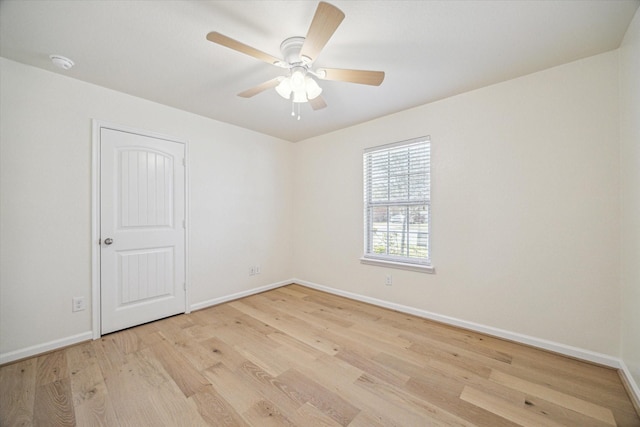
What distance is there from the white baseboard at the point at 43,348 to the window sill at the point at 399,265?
3088 millimetres

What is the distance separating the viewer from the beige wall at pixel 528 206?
1970mm

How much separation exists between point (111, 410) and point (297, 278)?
2954 millimetres

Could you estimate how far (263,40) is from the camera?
5.94 ft

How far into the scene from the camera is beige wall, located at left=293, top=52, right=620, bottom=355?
6.46ft

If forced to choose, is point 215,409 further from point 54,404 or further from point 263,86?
point 263,86

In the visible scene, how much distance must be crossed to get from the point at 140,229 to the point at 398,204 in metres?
3.03

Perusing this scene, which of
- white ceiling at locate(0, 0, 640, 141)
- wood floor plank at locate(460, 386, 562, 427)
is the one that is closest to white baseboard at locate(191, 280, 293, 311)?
white ceiling at locate(0, 0, 640, 141)

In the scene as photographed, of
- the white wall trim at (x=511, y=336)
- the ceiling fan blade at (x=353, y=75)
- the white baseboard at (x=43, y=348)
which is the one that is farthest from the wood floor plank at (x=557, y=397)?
the white baseboard at (x=43, y=348)

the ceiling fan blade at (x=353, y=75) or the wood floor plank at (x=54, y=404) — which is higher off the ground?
the ceiling fan blade at (x=353, y=75)

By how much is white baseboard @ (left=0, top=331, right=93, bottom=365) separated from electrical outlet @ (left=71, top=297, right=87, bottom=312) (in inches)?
9.5

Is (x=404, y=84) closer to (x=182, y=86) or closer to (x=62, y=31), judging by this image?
(x=182, y=86)

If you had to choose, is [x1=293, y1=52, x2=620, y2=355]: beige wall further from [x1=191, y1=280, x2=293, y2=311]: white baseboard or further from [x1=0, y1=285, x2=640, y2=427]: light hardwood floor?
[x1=191, y1=280, x2=293, y2=311]: white baseboard

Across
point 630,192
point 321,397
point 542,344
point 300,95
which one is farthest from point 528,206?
point 321,397

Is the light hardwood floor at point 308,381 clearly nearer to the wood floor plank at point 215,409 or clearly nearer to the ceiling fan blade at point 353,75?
the wood floor plank at point 215,409
